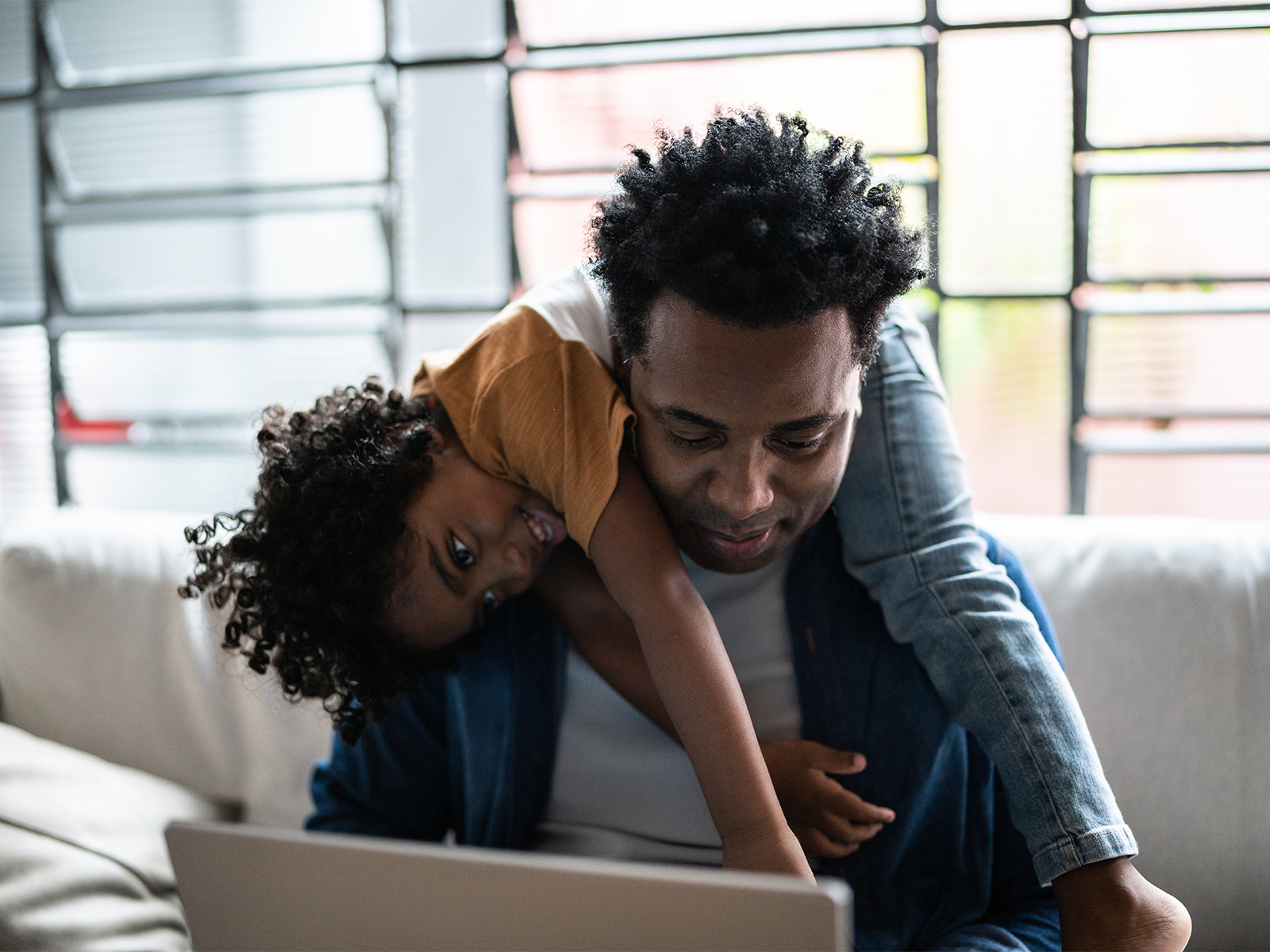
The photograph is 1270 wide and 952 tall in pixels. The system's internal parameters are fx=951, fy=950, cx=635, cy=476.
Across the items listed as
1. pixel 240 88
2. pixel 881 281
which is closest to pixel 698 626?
pixel 881 281

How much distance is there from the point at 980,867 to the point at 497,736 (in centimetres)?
60

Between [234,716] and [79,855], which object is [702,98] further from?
[79,855]

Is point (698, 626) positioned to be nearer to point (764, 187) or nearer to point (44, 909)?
point (764, 187)

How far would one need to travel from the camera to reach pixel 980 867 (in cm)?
110

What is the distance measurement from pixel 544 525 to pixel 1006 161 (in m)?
1.20

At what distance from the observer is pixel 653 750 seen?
120 centimetres

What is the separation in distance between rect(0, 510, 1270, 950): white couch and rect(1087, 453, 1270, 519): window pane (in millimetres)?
411

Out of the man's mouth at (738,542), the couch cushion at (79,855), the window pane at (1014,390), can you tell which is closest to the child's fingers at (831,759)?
the man's mouth at (738,542)

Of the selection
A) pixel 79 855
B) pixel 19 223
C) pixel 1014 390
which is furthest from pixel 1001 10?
pixel 19 223

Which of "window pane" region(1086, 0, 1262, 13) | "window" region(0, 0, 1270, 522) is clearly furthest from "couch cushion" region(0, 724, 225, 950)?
"window pane" region(1086, 0, 1262, 13)

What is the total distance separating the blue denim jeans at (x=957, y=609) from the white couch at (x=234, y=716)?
0.35 meters

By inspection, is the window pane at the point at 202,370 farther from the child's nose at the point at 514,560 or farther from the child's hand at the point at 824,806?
the child's hand at the point at 824,806

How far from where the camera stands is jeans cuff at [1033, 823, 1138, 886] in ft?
2.89

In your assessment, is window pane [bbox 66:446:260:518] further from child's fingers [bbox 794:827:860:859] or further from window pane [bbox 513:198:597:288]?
child's fingers [bbox 794:827:860:859]
